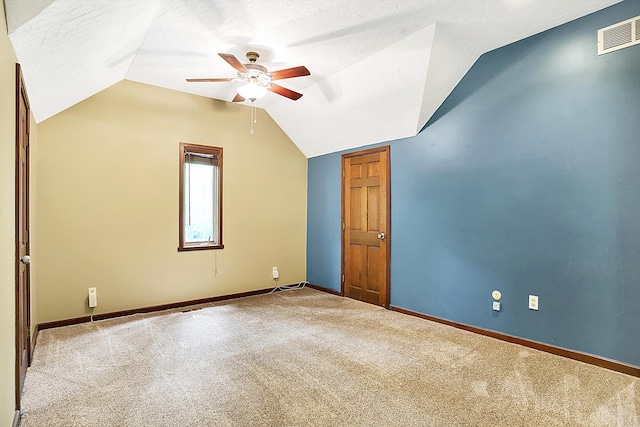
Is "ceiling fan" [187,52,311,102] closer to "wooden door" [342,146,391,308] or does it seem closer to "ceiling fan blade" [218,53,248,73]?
"ceiling fan blade" [218,53,248,73]

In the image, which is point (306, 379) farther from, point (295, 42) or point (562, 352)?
point (295, 42)

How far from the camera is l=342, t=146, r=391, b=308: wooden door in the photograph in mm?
4422

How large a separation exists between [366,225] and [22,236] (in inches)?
141

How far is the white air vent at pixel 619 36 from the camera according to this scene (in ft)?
8.32

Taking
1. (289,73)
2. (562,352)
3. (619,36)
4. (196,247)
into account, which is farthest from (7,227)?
(619,36)

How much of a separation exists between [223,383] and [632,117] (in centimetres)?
361

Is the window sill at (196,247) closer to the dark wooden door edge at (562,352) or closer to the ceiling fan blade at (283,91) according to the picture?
the ceiling fan blade at (283,91)

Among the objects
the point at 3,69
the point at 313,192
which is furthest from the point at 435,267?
the point at 3,69

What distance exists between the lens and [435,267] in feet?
12.7

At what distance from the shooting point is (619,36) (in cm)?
261

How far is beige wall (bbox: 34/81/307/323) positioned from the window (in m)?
0.10

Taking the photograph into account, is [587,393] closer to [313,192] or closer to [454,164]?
[454,164]

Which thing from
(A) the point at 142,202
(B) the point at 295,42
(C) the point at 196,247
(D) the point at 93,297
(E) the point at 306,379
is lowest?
(E) the point at 306,379

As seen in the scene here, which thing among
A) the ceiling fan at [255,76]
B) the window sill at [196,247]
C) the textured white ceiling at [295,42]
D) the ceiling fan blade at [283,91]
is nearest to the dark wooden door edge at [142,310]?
the window sill at [196,247]
